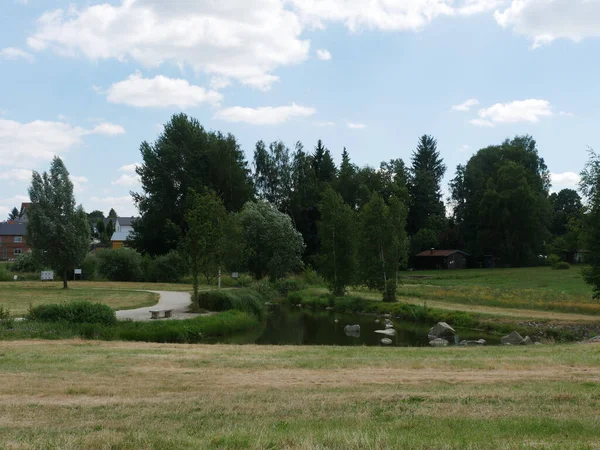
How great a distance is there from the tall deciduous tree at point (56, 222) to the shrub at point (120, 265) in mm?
13408

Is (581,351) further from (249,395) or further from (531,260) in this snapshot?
(531,260)

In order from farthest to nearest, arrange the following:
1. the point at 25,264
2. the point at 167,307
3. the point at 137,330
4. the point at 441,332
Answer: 1. the point at 25,264
2. the point at 167,307
3. the point at 441,332
4. the point at 137,330

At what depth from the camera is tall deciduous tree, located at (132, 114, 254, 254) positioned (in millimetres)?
66062

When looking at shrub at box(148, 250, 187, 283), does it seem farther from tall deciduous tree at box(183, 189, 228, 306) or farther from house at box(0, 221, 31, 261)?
house at box(0, 221, 31, 261)

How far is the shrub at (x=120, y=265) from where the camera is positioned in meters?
58.1

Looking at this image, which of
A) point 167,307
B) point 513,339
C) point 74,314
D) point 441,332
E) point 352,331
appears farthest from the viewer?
point 167,307

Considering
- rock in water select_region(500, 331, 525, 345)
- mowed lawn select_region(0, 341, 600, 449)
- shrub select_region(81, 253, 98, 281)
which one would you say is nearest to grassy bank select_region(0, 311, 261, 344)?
mowed lawn select_region(0, 341, 600, 449)

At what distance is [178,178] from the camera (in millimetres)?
67625

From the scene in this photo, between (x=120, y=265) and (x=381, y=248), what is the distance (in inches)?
1193

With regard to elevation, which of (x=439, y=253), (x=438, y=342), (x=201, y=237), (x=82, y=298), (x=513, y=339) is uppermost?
(x=201, y=237)

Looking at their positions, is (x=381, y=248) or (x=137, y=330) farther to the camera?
(x=381, y=248)

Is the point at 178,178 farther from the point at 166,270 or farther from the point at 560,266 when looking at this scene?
the point at 560,266

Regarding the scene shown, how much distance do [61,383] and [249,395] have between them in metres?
3.96

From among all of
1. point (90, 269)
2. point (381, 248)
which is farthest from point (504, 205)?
point (90, 269)
